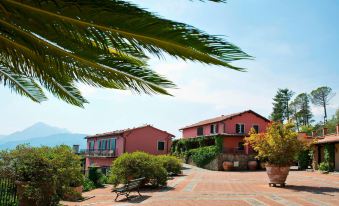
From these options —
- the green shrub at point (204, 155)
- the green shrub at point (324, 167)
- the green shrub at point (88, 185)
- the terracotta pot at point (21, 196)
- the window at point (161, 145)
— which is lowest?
the green shrub at point (88, 185)

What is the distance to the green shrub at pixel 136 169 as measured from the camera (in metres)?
17.8

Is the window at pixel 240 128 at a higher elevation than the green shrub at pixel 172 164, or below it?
higher

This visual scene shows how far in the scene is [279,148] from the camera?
60.6ft

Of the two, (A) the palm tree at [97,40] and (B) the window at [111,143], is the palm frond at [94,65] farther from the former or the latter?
(B) the window at [111,143]

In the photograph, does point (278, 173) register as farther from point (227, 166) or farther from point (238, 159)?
point (238, 159)

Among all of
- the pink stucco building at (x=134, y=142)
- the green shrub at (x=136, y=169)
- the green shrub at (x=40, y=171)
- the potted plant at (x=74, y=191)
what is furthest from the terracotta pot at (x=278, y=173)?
the pink stucco building at (x=134, y=142)

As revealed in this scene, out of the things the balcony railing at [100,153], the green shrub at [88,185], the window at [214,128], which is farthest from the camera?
the balcony railing at [100,153]

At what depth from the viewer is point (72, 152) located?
12148 mm

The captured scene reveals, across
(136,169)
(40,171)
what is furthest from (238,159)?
(40,171)

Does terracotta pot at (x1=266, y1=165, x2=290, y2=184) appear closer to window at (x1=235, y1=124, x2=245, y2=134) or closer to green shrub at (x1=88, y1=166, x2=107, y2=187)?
green shrub at (x1=88, y1=166, x2=107, y2=187)

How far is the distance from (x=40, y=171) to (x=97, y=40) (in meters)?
8.84

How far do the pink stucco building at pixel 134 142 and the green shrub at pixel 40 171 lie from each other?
29692 millimetres

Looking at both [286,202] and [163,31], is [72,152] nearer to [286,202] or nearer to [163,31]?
[286,202]

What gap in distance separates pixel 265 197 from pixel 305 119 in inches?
2529
